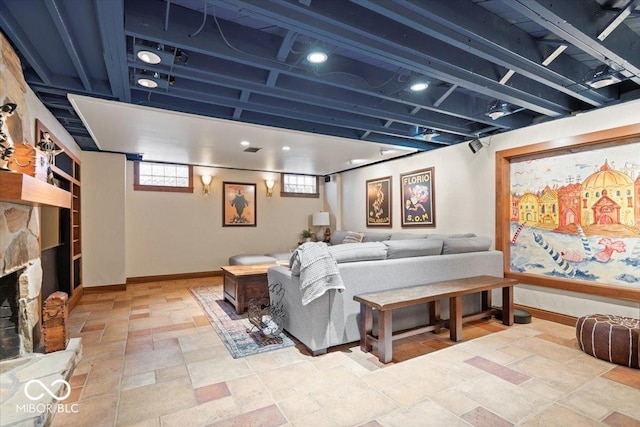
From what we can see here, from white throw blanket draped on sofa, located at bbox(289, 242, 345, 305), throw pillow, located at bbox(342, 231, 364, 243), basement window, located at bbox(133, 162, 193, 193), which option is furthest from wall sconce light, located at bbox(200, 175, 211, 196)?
white throw blanket draped on sofa, located at bbox(289, 242, 345, 305)

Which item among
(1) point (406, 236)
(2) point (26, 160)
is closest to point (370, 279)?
(1) point (406, 236)

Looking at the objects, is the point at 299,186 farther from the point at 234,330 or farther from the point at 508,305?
the point at 508,305

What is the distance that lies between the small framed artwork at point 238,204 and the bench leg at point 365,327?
480 centimetres

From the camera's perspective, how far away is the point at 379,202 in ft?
21.0

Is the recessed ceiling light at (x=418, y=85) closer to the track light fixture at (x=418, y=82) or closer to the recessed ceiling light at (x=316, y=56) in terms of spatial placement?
the track light fixture at (x=418, y=82)

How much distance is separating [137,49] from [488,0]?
2365 mm

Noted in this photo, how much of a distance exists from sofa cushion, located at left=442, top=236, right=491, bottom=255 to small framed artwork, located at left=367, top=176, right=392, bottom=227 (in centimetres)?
218

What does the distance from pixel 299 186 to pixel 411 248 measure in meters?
4.96

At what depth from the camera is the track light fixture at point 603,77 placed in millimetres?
2686

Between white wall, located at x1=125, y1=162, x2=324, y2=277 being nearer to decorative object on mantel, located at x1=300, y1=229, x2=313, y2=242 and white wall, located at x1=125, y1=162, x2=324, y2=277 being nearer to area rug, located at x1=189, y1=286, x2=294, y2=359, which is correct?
decorative object on mantel, located at x1=300, y1=229, x2=313, y2=242

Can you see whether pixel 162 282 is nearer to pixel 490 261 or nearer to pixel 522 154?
pixel 490 261

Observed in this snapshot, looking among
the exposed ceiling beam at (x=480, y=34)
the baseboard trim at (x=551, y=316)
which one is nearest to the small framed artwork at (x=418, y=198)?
the baseboard trim at (x=551, y=316)

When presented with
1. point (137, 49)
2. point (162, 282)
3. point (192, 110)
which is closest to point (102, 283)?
point (162, 282)

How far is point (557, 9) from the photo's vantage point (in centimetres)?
188
